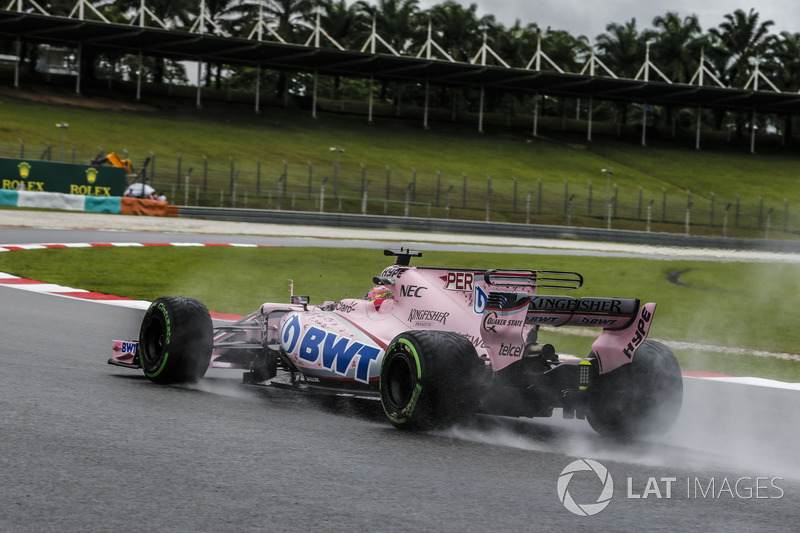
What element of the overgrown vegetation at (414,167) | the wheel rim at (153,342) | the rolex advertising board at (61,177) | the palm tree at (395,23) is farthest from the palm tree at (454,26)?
the wheel rim at (153,342)

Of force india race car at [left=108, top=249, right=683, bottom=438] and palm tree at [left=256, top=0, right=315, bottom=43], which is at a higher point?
palm tree at [left=256, top=0, right=315, bottom=43]

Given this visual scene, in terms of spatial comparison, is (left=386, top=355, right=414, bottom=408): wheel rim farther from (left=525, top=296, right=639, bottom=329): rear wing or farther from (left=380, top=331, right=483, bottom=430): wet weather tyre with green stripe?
(left=525, top=296, right=639, bottom=329): rear wing

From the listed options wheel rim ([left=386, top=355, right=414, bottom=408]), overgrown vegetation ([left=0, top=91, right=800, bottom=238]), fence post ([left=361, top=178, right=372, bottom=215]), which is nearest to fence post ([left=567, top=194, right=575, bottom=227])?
overgrown vegetation ([left=0, top=91, right=800, bottom=238])

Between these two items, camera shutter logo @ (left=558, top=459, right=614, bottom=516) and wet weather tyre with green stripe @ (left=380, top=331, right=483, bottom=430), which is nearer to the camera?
camera shutter logo @ (left=558, top=459, right=614, bottom=516)

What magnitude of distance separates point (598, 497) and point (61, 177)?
111 ft

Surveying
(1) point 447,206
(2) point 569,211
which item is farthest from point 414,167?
(2) point 569,211

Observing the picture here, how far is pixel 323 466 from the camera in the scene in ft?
16.4

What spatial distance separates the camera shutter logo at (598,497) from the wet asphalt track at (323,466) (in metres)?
0.05

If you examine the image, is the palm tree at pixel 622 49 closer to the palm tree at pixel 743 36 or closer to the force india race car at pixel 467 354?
the palm tree at pixel 743 36

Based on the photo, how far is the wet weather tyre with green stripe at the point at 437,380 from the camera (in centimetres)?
568

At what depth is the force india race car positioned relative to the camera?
5.81m

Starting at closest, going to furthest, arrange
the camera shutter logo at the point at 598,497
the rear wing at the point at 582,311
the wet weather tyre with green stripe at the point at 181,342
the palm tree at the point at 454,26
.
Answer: the camera shutter logo at the point at 598,497 → the rear wing at the point at 582,311 → the wet weather tyre with green stripe at the point at 181,342 → the palm tree at the point at 454,26

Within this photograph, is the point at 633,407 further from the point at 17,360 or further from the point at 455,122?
the point at 455,122

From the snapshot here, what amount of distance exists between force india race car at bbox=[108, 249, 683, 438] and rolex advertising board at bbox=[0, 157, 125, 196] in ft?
98.3
